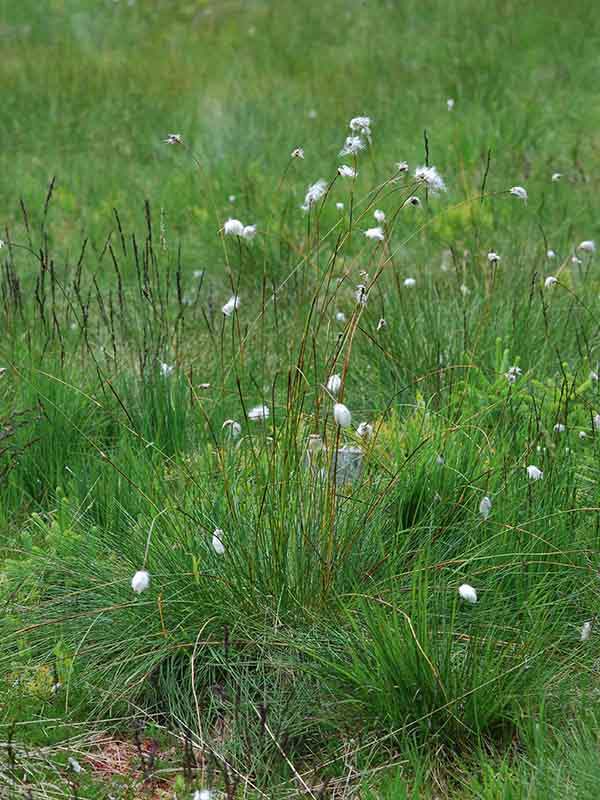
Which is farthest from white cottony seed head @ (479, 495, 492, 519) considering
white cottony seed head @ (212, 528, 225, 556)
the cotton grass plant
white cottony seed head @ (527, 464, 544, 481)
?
white cottony seed head @ (212, 528, 225, 556)

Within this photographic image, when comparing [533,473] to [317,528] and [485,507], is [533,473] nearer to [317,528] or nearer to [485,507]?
[485,507]

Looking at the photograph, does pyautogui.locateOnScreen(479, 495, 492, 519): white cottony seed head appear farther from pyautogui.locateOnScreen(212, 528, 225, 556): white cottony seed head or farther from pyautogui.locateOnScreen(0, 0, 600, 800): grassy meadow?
pyautogui.locateOnScreen(212, 528, 225, 556): white cottony seed head

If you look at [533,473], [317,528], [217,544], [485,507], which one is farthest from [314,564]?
[533,473]

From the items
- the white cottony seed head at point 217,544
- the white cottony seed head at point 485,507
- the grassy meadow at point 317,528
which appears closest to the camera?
the grassy meadow at point 317,528

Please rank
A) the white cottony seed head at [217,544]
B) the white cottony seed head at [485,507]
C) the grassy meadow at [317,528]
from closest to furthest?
1. the grassy meadow at [317,528]
2. the white cottony seed head at [217,544]
3. the white cottony seed head at [485,507]

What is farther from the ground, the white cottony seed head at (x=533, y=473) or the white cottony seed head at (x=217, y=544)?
the white cottony seed head at (x=533, y=473)

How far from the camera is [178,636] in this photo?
2820 mm

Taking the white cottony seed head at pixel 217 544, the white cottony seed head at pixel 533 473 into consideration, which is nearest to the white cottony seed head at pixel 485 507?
the white cottony seed head at pixel 533 473

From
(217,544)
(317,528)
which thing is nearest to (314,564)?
(317,528)

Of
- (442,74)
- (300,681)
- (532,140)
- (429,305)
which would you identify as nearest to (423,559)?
(300,681)

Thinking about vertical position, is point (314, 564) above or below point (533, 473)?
below

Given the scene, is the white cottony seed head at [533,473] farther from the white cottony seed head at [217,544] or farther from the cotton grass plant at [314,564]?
the white cottony seed head at [217,544]

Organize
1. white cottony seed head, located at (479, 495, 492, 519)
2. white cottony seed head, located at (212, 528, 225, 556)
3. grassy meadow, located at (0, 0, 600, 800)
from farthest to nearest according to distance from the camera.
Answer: white cottony seed head, located at (479, 495, 492, 519), white cottony seed head, located at (212, 528, 225, 556), grassy meadow, located at (0, 0, 600, 800)

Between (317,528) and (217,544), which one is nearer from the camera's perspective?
(217,544)
